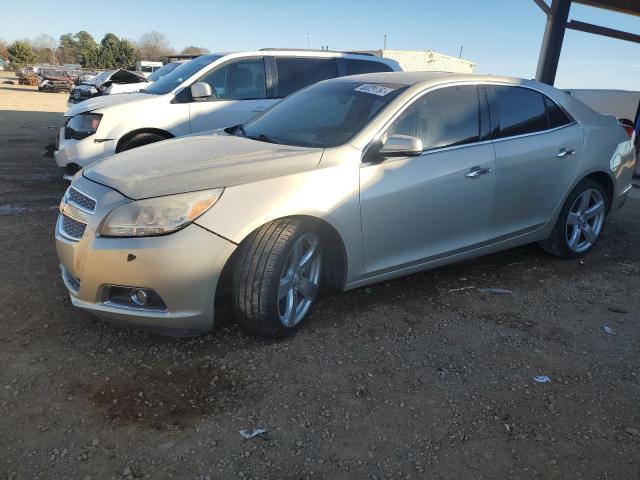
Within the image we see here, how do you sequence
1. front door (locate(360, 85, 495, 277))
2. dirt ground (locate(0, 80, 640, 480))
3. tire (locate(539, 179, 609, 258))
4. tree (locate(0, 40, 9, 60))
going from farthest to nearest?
1. tree (locate(0, 40, 9, 60))
2. tire (locate(539, 179, 609, 258))
3. front door (locate(360, 85, 495, 277))
4. dirt ground (locate(0, 80, 640, 480))

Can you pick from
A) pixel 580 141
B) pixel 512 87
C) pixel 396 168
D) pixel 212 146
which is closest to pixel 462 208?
pixel 396 168

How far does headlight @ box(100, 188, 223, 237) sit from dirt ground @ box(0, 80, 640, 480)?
744mm

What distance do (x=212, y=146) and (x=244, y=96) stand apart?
3333mm

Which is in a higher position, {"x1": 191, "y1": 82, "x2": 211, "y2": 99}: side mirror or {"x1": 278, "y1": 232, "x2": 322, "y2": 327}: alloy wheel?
{"x1": 191, "y1": 82, "x2": 211, "y2": 99}: side mirror

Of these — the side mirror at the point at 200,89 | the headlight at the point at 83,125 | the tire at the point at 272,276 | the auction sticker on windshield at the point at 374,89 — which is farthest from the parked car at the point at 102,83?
the tire at the point at 272,276

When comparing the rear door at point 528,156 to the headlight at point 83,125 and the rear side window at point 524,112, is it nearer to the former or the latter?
the rear side window at point 524,112

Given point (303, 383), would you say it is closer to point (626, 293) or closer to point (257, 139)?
point (257, 139)

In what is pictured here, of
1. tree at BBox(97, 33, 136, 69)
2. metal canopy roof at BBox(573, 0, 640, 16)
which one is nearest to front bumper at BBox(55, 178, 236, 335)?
metal canopy roof at BBox(573, 0, 640, 16)

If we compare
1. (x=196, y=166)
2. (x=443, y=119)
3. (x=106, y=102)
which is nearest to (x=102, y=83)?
(x=106, y=102)

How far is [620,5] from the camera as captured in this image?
36.2ft

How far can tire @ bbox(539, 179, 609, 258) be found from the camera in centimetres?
445

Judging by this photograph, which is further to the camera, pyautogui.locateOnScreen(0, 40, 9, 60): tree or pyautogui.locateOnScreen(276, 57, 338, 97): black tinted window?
pyautogui.locateOnScreen(0, 40, 9, 60): tree

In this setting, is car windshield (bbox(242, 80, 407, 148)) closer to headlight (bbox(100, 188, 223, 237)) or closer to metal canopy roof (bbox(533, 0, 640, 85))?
headlight (bbox(100, 188, 223, 237))

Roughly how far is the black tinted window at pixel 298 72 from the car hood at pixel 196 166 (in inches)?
137
